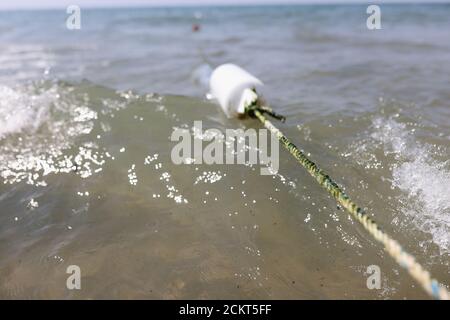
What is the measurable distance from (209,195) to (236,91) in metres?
1.78

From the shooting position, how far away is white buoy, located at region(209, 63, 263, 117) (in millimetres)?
4832

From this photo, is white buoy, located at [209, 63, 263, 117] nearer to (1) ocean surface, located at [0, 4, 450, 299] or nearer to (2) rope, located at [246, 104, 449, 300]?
(1) ocean surface, located at [0, 4, 450, 299]

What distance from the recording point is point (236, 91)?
16.1 ft

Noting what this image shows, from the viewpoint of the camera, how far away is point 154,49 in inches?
453

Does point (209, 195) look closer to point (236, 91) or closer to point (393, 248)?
point (236, 91)

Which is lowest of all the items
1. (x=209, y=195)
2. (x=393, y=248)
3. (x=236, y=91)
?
(x=393, y=248)

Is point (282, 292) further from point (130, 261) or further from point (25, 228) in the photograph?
point (25, 228)

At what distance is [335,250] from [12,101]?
5331mm

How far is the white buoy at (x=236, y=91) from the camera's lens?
4832 mm

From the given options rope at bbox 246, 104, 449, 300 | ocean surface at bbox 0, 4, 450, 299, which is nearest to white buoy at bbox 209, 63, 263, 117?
Answer: ocean surface at bbox 0, 4, 450, 299

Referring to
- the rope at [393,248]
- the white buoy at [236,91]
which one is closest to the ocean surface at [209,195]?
the white buoy at [236,91]

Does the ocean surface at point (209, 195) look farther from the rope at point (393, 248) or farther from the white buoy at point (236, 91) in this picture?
the rope at point (393, 248)

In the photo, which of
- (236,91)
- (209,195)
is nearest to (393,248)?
(209,195)
